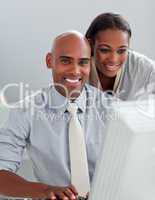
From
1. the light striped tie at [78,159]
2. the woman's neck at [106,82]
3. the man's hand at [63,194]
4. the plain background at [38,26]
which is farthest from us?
the plain background at [38,26]

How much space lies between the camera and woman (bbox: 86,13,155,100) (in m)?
1.08

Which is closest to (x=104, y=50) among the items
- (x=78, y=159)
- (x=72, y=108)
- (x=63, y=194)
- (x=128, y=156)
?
(x=72, y=108)

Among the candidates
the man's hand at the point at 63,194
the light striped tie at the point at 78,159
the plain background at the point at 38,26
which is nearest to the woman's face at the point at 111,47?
the light striped tie at the point at 78,159

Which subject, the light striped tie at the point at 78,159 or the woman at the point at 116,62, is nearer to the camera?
the light striped tie at the point at 78,159

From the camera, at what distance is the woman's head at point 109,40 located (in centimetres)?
108

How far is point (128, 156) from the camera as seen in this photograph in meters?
0.43

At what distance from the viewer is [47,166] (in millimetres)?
892

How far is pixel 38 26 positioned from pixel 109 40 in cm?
80

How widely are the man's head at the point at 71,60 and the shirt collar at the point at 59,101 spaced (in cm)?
4

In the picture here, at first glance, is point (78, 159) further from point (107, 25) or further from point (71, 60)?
point (107, 25)

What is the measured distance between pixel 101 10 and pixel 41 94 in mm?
1035

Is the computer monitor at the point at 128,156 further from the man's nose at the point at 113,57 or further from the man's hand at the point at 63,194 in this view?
the man's nose at the point at 113,57

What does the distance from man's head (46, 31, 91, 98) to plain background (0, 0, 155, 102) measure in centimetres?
95

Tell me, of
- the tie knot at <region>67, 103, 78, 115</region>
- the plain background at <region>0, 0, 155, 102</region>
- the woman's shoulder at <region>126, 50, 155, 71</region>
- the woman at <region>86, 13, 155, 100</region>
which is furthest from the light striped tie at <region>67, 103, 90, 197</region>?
the plain background at <region>0, 0, 155, 102</region>
